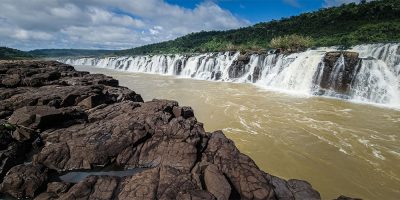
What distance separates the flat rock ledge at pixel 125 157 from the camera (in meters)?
5.87

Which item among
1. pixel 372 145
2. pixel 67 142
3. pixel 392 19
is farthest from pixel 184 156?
pixel 392 19

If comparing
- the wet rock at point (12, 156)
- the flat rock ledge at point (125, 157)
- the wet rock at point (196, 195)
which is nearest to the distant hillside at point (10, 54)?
the flat rock ledge at point (125, 157)

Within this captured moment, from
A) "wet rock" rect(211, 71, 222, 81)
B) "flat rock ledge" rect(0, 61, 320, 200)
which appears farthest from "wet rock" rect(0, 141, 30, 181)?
"wet rock" rect(211, 71, 222, 81)

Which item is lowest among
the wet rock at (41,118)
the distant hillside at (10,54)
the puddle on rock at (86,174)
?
the distant hillside at (10,54)

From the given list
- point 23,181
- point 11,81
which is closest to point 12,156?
point 23,181

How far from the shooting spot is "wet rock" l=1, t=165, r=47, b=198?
19.6ft

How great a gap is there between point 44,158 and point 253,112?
11587 millimetres

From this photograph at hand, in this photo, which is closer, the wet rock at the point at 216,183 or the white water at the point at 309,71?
the wet rock at the point at 216,183

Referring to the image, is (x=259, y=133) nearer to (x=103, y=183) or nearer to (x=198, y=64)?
(x=103, y=183)

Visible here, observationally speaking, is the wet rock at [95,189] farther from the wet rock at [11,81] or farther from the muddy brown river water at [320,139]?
the wet rock at [11,81]

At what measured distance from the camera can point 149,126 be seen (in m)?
8.51

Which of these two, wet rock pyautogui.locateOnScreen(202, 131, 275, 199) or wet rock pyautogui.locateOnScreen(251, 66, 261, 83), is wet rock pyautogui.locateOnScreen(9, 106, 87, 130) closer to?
wet rock pyautogui.locateOnScreen(202, 131, 275, 199)

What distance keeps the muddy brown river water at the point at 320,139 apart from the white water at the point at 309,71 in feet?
7.19

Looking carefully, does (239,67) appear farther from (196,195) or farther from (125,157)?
(196,195)
